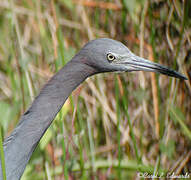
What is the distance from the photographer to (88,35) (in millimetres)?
2666

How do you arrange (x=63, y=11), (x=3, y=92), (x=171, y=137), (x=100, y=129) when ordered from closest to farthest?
(x=171, y=137) → (x=100, y=129) → (x=3, y=92) → (x=63, y=11)

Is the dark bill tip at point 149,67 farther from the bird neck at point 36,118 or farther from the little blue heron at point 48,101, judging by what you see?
the bird neck at point 36,118

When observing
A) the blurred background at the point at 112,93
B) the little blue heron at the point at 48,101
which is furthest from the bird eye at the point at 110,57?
the blurred background at the point at 112,93

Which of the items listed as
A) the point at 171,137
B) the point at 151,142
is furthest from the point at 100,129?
the point at 171,137

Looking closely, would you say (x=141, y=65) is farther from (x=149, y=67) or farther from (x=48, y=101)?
(x=48, y=101)

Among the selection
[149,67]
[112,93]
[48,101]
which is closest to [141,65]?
[149,67]

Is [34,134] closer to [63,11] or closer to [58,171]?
[58,171]

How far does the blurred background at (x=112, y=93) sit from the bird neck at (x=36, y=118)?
45 centimetres

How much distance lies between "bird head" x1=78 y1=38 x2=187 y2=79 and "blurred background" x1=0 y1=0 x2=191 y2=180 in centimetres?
38

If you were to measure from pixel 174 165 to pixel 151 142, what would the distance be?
1.00 feet

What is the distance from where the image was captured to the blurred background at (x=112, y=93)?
2.13 meters

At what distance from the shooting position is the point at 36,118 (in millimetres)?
1498

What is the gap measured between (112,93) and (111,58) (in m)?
1.21

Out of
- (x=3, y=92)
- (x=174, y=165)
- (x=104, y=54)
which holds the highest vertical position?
(x=104, y=54)
